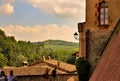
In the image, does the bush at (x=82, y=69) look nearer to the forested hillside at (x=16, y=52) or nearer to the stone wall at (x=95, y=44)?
the stone wall at (x=95, y=44)

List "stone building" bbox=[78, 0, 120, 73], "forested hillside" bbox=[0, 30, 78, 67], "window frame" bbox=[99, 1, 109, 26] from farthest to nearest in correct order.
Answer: "forested hillside" bbox=[0, 30, 78, 67]
"window frame" bbox=[99, 1, 109, 26]
"stone building" bbox=[78, 0, 120, 73]

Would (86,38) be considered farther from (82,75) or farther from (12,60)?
(12,60)

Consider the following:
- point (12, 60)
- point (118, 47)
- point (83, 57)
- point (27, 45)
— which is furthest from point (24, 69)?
point (27, 45)

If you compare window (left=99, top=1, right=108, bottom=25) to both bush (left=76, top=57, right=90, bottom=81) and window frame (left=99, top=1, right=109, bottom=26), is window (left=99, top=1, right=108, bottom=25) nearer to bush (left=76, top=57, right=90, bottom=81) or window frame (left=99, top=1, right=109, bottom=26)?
window frame (left=99, top=1, right=109, bottom=26)

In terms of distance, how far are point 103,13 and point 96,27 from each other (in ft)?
4.05

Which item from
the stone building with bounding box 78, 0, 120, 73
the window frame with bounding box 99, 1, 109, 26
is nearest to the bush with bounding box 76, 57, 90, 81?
the stone building with bounding box 78, 0, 120, 73

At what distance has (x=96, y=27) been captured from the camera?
29.8 meters

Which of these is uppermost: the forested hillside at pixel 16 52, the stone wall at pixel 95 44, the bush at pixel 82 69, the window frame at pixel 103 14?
the window frame at pixel 103 14

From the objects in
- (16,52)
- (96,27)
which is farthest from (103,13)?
(16,52)

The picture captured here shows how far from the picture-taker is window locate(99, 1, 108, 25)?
96.2 feet

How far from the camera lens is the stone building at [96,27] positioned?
28881 mm

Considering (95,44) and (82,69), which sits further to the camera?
(95,44)

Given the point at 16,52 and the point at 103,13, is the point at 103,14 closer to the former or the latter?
the point at 103,13

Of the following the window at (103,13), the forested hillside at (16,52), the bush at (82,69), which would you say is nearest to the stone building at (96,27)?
the window at (103,13)
